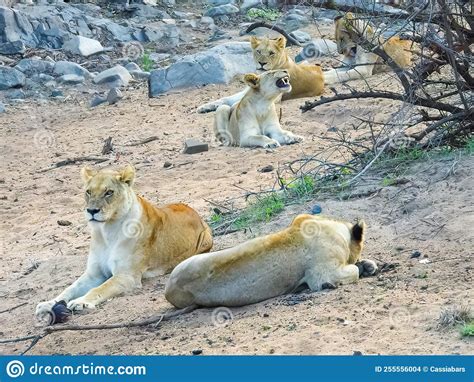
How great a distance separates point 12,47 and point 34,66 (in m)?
0.90

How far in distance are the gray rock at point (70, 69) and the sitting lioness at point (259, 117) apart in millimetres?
5129

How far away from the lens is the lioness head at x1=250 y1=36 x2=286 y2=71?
15.2 meters

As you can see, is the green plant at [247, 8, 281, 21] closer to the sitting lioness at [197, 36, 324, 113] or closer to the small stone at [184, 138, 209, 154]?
the sitting lioness at [197, 36, 324, 113]

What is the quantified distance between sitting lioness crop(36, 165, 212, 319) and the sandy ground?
0.51 feet

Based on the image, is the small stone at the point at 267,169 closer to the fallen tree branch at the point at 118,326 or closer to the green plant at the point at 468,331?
the fallen tree branch at the point at 118,326

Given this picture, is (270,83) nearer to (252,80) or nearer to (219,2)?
(252,80)

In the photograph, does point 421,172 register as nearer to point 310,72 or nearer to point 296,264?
point 296,264

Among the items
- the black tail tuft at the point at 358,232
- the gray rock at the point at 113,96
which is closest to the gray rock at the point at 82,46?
the gray rock at the point at 113,96

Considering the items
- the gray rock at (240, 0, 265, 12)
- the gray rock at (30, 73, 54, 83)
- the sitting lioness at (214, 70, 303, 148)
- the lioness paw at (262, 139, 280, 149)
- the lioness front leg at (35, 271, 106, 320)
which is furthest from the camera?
the gray rock at (240, 0, 265, 12)

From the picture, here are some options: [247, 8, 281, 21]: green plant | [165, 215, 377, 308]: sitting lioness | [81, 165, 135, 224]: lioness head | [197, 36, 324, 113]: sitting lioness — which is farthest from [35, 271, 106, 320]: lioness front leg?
[247, 8, 281, 21]: green plant

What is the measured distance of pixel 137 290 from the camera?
819cm

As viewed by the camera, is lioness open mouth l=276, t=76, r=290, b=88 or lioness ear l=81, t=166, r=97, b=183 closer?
lioness ear l=81, t=166, r=97, b=183

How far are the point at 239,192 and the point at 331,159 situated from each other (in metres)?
1.04
